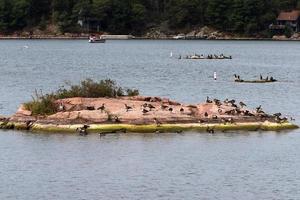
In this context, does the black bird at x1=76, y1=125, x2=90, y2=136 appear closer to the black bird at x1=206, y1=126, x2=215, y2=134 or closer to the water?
the water

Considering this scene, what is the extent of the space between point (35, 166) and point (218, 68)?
8367 cm

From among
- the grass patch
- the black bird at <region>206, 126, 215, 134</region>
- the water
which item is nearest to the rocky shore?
the black bird at <region>206, 126, 215, 134</region>

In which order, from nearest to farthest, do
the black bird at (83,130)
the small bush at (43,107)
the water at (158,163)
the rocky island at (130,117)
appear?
1. the water at (158,163)
2. the black bird at (83,130)
3. the rocky island at (130,117)
4. the small bush at (43,107)

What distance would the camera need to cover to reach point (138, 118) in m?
59.5

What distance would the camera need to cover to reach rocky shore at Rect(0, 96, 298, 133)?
5888cm

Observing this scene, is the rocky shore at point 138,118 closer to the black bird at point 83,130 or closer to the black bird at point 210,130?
the black bird at point 210,130

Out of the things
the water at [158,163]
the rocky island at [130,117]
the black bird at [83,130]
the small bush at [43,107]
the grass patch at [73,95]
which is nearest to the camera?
the water at [158,163]

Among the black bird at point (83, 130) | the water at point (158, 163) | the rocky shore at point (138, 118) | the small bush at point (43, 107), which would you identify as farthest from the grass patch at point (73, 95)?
the black bird at point (83, 130)

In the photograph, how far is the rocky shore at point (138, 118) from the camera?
58875 mm

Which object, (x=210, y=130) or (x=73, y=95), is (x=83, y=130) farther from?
(x=73, y=95)

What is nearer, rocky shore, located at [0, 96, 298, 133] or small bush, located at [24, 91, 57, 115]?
rocky shore, located at [0, 96, 298, 133]

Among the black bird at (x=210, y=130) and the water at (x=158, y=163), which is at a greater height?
the black bird at (x=210, y=130)

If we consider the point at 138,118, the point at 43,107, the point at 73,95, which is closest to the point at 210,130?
the point at 138,118

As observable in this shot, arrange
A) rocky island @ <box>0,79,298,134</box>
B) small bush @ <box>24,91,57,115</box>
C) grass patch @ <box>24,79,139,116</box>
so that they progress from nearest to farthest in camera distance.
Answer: rocky island @ <box>0,79,298,134</box> → small bush @ <box>24,91,57,115</box> → grass patch @ <box>24,79,139,116</box>
